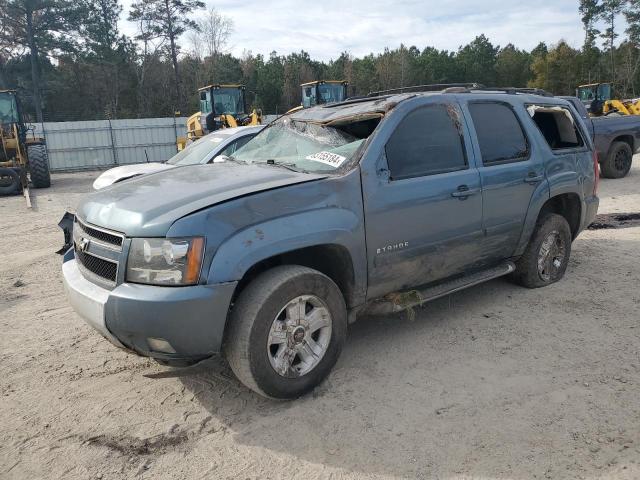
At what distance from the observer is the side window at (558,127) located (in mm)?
5367

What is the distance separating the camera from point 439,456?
9.00 feet

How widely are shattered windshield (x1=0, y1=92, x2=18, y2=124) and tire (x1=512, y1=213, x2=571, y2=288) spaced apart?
16.6 metres

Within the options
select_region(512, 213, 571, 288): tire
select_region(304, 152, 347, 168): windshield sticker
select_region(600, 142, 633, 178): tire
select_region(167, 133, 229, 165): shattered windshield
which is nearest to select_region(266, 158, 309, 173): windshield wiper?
select_region(304, 152, 347, 168): windshield sticker

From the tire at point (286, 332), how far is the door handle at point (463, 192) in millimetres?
1333

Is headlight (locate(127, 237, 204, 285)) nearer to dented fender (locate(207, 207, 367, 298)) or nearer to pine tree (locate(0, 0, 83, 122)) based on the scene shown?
dented fender (locate(207, 207, 367, 298))

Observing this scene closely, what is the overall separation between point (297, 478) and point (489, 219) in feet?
8.75

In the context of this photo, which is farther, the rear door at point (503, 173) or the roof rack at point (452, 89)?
the roof rack at point (452, 89)

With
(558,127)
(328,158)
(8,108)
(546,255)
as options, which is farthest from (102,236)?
(8,108)

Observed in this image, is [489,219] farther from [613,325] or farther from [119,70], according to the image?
[119,70]

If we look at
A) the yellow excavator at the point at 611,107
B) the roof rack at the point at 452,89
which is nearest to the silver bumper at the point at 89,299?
the roof rack at the point at 452,89

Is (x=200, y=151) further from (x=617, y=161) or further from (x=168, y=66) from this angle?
(x=168, y=66)

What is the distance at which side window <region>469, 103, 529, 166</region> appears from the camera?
Result: 4.37 metres

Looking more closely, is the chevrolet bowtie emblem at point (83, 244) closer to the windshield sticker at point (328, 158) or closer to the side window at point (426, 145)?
the windshield sticker at point (328, 158)

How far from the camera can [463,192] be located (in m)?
4.05
